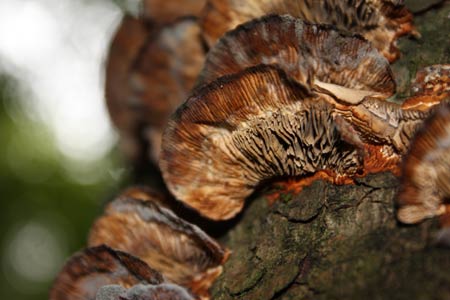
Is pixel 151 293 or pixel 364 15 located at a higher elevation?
pixel 364 15

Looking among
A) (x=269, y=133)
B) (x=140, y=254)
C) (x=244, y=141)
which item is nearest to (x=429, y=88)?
(x=269, y=133)

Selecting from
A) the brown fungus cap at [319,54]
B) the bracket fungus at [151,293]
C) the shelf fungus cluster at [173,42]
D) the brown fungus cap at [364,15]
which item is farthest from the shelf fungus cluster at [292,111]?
the bracket fungus at [151,293]

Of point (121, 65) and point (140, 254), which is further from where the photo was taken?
point (121, 65)

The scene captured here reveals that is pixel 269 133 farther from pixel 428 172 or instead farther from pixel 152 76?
pixel 152 76

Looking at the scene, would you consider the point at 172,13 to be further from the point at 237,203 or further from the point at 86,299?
the point at 86,299

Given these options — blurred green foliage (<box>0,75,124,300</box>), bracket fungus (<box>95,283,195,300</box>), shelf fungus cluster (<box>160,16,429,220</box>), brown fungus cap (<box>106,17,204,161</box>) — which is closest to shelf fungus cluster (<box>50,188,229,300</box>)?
bracket fungus (<box>95,283,195,300</box>)

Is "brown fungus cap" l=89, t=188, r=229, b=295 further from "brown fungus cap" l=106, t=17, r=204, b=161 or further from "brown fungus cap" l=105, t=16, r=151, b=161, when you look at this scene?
"brown fungus cap" l=105, t=16, r=151, b=161

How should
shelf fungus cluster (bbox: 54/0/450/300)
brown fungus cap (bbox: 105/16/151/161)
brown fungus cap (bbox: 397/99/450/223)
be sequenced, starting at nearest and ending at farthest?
brown fungus cap (bbox: 397/99/450/223)
shelf fungus cluster (bbox: 54/0/450/300)
brown fungus cap (bbox: 105/16/151/161)
